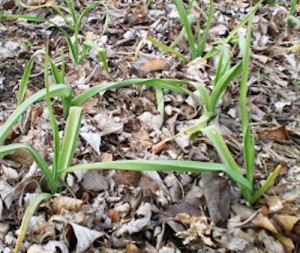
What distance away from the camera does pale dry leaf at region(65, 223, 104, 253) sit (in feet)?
3.81

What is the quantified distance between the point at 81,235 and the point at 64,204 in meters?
0.11

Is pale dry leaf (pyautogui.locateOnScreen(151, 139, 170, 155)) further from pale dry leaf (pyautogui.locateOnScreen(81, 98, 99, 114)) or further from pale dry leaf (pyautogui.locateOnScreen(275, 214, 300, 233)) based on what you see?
pale dry leaf (pyautogui.locateOnScreen(275, 214, 300, 233))

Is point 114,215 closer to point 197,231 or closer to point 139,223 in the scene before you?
point 139,223

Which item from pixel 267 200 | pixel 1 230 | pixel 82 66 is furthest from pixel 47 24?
pixel 267 200

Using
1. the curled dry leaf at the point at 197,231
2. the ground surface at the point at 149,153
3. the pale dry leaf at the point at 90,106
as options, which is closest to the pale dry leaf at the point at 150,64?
the ground surface at the point at 149,153

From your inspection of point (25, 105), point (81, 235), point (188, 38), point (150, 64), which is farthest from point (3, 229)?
point (188, 38)

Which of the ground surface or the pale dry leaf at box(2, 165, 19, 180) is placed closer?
the ground surface

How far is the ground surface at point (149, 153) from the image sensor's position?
3.95 ft

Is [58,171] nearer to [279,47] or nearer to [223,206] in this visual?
[223,206]

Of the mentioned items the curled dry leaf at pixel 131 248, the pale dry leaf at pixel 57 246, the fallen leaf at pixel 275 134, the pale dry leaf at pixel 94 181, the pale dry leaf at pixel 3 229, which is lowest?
the curled dry leaf at pixel 131 248

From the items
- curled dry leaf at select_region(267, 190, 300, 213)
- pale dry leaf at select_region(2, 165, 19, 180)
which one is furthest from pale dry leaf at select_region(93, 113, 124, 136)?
curled dry leaf at select_region(267, 190, 300, 213)

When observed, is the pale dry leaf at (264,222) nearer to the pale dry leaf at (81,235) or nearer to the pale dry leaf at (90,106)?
the pale dry leaf at (81,235)

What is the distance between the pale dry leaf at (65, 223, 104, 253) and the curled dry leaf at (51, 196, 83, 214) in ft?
0.19

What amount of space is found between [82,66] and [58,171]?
0.66 m
